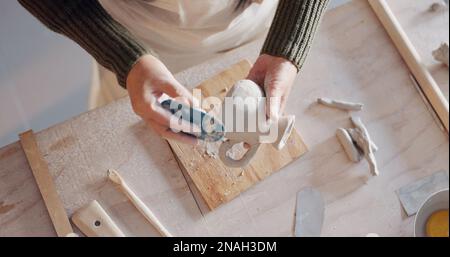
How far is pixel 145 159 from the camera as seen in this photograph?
798mm

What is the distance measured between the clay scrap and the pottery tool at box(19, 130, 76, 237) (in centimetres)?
42

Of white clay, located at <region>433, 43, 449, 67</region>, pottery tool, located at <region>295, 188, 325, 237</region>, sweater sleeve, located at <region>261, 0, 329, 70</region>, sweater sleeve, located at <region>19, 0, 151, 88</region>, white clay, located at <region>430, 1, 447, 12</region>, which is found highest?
sweater sleeve, located at <region>19, 0, 151, 88</region>

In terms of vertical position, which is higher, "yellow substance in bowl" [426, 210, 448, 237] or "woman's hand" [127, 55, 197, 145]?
"woman's hand" [127, 55, 197, 145]

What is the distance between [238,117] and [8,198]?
1.19 ft

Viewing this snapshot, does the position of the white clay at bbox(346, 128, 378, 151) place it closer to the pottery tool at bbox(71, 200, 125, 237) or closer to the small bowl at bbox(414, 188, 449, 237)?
the small bowl at bbox(414, 188, 449, 237)

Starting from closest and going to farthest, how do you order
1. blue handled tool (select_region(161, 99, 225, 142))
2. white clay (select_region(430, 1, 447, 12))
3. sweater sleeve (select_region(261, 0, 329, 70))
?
blue handled tool (select_region(161, 99, 225, 142)), sweater sleeve (select_region(261, 0, 329, 70)), white clay (select_region(430, 1, 447, 12))

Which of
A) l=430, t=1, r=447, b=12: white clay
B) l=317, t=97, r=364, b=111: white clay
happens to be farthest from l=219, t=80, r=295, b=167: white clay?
l=430, t=1, r=447, b=12: white clay

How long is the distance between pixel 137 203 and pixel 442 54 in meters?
0.53

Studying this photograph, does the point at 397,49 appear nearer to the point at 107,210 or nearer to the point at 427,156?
the point at 427,156

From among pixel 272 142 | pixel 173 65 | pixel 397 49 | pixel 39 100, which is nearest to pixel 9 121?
pixel 39 100

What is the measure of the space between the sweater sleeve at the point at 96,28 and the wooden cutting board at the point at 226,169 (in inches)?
5.7

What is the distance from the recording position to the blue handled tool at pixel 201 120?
66 cm

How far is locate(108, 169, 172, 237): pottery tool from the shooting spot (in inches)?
29.7

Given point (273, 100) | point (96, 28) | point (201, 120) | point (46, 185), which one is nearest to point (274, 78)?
point (273, 100)
